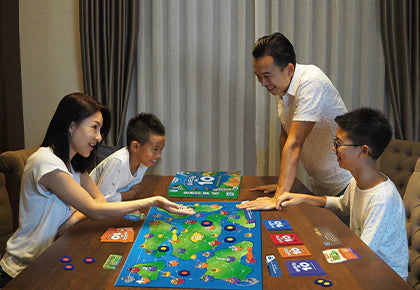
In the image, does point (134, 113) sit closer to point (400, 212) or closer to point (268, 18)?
point (268, 18)

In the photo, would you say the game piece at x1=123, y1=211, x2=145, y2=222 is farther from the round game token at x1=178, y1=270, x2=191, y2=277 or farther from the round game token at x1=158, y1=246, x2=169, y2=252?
the round game token at x1=178, y1=270, x2=191, y2=277

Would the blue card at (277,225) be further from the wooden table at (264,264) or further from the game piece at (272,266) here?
the game piece at (272,266)

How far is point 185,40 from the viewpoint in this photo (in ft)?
12.0

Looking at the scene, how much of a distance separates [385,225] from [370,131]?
41 cm

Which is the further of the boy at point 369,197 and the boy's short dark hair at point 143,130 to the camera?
the boy's short dark hair at point 143,130

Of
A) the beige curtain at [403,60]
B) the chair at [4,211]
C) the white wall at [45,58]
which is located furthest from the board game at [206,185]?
the white wall at [45,58]

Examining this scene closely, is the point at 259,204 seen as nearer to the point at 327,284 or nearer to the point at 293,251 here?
the point at 293,251

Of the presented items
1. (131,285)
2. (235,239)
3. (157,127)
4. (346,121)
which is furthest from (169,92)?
(131,285)

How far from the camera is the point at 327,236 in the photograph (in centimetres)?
158

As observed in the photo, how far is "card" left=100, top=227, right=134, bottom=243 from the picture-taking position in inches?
60.4

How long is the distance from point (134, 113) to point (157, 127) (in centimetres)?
146

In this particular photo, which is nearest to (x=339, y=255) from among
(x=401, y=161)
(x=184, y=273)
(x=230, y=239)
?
(x=230, y=239)

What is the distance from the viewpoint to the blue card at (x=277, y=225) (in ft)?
5.43

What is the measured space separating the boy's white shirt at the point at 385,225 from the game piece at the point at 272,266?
43 centimetres
